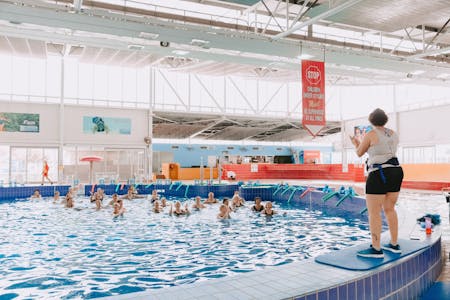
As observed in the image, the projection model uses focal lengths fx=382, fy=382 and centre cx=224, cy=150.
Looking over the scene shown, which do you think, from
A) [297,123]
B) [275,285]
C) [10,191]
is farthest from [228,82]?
[275,285]

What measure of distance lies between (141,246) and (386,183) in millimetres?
4460

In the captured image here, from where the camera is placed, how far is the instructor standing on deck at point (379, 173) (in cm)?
334

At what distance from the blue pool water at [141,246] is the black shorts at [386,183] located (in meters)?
2.29

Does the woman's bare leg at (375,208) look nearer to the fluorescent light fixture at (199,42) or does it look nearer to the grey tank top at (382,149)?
the grey tank top at (382,149)

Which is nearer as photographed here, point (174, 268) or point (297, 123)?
point (174, 268)

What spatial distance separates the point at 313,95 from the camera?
8781mm

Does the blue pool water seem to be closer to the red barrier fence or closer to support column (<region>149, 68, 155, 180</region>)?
support column (<region>149, 68, 155, 180</region>)

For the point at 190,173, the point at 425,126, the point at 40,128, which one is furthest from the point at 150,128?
the point at 425,126

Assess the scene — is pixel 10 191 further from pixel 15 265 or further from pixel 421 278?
pixel 421 278

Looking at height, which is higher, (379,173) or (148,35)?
(148,35)

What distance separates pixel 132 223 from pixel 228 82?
18.4 meters

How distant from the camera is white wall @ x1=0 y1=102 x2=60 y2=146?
18.6 m

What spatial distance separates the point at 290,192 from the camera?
14.2 meters

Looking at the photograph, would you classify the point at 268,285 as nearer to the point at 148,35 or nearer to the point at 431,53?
the point at 148,35
